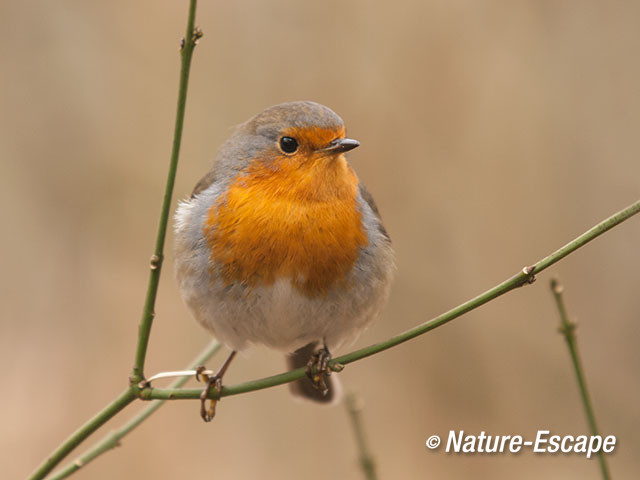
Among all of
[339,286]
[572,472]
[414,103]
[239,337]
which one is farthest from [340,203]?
[572,472]

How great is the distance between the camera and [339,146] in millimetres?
2939

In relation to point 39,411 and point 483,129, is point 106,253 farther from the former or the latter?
point 483,129

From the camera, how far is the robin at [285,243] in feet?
9.40

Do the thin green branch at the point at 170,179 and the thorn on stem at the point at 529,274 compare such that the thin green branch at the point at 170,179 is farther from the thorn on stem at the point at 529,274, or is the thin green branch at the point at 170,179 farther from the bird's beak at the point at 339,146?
the bird's beak at the point at 339,146

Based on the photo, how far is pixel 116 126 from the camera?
5035 mm

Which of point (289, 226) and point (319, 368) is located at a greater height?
point (289, 226)

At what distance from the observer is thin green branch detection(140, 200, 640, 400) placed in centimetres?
173

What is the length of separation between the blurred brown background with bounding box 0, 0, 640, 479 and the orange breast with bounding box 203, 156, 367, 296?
2.01 meters

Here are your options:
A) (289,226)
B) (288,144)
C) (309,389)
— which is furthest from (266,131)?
(309,389)

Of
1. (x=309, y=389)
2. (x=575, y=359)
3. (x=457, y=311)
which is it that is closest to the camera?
(x=457, y=311)

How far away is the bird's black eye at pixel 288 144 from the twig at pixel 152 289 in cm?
113

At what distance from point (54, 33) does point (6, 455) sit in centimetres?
269

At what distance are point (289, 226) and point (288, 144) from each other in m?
0.39

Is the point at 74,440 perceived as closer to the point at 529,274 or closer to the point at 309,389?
the point at 529,274
